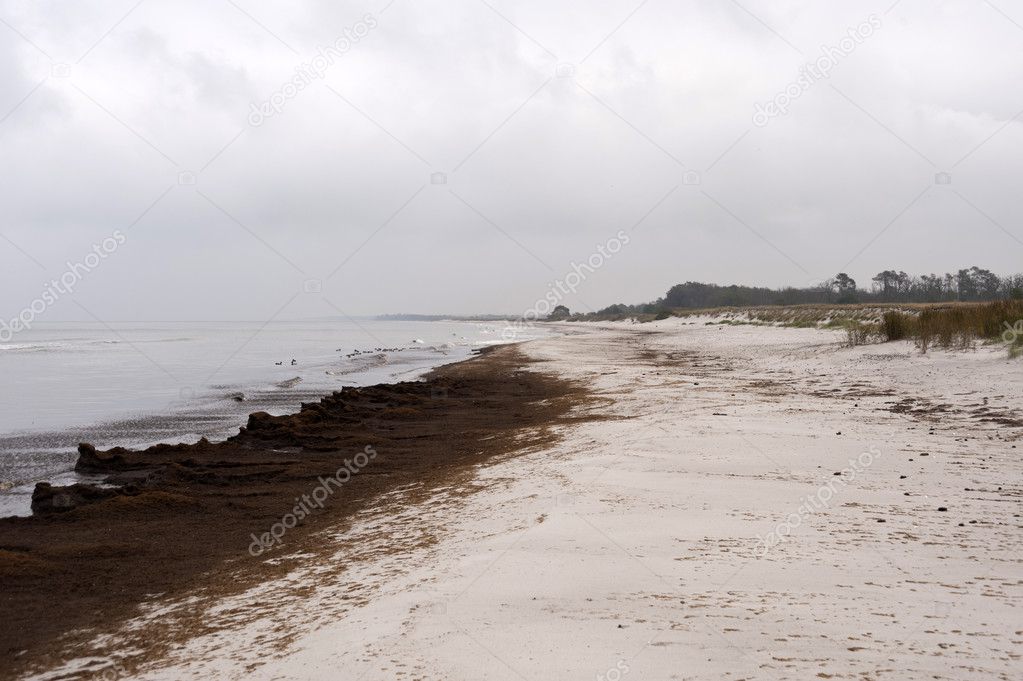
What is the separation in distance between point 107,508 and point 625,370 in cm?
1669

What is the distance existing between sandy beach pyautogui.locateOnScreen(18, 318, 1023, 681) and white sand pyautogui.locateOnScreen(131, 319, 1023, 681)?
2 cm

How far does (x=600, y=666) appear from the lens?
3432 mm

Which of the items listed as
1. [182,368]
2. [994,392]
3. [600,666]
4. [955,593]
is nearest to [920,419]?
[994,392]

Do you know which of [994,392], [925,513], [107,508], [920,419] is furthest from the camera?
[994,392]

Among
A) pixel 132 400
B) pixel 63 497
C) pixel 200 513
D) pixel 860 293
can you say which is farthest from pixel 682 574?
pixel 860 293

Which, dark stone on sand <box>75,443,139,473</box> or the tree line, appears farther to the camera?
the tree line

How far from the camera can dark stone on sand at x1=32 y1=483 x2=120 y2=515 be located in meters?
7.57

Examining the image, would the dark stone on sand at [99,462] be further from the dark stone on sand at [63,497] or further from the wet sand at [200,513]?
the dark stone on sand at [63,497]

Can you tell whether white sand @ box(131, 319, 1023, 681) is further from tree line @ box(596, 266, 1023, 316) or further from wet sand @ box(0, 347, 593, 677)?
tree line @ box(596, 266, 1023, 316)

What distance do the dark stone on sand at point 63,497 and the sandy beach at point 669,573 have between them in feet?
11.1

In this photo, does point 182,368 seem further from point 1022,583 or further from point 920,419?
point 1022,583

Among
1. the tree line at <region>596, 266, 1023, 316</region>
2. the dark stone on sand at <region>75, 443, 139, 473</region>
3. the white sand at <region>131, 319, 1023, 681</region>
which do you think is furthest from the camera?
the tree line at <region>596, 266, 1023, 316</region>

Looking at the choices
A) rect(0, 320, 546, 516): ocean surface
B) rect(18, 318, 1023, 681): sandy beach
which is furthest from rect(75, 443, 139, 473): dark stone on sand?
rect(18, 318, 1023, 681): sandy beach

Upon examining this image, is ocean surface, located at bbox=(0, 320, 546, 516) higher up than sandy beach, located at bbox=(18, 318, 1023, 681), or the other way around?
ocean surface, located at bbox=(0, 320, 546, 516)
